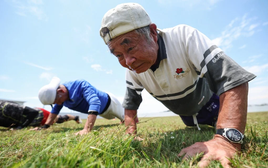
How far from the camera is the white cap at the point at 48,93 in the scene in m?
3.22

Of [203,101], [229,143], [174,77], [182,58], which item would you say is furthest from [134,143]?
[203,101]

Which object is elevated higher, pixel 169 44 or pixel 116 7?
pixel 116 7

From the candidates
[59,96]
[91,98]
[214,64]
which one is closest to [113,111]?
[59,96]

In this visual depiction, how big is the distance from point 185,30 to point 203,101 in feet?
3.75

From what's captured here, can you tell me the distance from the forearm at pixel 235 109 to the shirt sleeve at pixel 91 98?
2051 mm

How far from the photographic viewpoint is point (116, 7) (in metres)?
1.28

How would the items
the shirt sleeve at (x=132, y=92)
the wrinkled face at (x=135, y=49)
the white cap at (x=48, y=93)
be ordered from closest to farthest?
the wrinkled face at (x=135, y=49)
the shirt sleeve at (x=132, y=92)
the white cap at (x=48, y=93)

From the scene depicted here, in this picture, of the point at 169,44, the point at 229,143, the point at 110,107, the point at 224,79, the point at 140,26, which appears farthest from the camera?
the point at 110,107

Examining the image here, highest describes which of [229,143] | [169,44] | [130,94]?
[169,44]

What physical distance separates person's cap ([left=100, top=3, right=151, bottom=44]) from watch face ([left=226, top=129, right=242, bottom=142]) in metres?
1.07

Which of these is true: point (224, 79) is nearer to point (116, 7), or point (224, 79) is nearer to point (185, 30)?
point (185, 30)

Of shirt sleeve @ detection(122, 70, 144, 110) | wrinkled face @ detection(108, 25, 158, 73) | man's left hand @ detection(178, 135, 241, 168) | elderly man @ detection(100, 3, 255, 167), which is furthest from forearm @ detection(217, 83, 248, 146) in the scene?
shirt sleeve @ detection(122, 70, 144, 110)

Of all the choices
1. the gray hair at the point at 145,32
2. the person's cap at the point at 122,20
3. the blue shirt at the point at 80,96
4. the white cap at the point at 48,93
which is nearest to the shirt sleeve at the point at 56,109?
the blue shirt at the point at 80,96

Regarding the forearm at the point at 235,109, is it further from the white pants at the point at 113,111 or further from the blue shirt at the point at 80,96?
the white pants at the point at 113,111
